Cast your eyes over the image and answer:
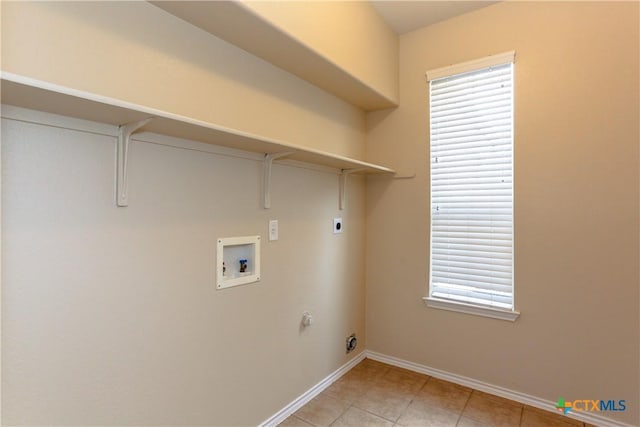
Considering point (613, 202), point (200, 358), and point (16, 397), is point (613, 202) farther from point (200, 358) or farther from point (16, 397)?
point (16, 397)

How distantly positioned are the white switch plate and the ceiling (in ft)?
5.71

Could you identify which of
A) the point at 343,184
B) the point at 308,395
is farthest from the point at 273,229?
the point at 308,395

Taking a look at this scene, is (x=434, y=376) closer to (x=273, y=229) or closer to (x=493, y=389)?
(x=493, y=389)

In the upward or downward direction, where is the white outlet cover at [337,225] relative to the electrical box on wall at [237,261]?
upward

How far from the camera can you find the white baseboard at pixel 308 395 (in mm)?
1955

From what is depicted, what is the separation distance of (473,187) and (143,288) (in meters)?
2.19

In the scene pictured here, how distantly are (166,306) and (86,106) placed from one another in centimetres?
86

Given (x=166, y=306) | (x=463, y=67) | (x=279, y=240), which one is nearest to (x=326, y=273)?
(x=279, y=240)

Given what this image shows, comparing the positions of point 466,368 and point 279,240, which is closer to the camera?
point 279,240

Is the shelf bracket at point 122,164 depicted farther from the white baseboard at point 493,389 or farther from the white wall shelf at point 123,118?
the white baseboard at point 493,389

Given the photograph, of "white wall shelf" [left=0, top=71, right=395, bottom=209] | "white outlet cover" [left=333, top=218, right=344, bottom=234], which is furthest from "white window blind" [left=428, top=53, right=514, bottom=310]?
"white wall shelf" [left=0, top=71, right=395, bottom=209]

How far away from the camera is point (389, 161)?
107 inches

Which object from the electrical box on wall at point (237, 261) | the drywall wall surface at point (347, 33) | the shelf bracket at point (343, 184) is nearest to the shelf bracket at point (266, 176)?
the electrical box on wall at point (237, 261)

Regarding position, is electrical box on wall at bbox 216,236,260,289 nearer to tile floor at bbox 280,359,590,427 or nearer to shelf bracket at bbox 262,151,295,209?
shelf bracket at bbox 262,151,295,209
